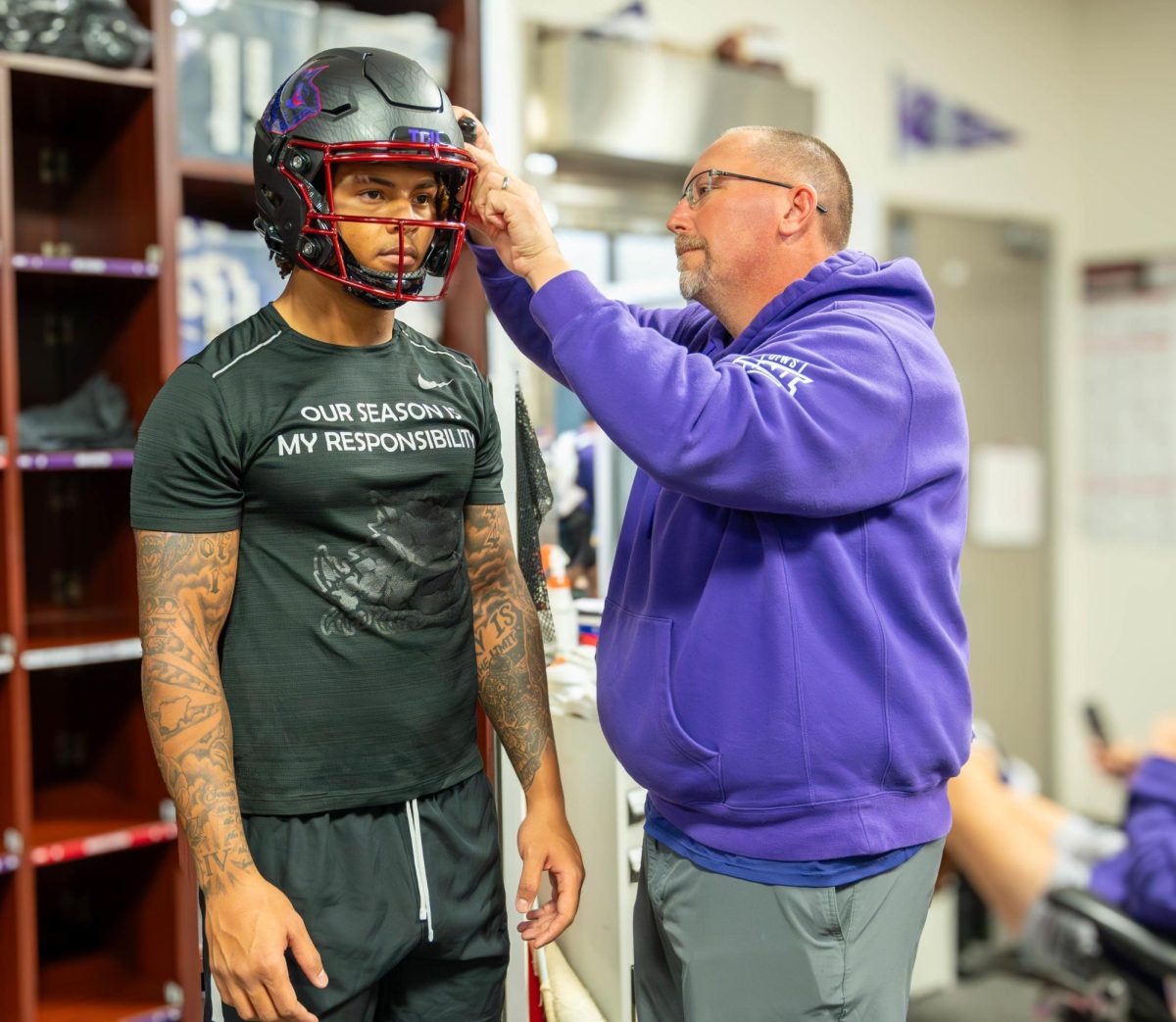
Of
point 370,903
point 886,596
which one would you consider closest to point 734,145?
point 886,596

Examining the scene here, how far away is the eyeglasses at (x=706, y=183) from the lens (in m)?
1.36

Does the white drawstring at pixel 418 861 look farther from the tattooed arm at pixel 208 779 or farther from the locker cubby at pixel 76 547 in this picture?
the locker cubby at pixel 76 547

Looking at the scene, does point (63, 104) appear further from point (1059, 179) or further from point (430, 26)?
point (1059, 179)

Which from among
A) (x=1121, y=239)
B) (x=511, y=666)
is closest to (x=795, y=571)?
(x=511, y=666)

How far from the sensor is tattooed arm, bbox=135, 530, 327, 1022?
111 cm

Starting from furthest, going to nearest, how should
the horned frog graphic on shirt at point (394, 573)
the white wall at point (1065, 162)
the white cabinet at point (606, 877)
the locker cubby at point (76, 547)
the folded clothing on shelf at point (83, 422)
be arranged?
the white wall at point (1065, 162)
the locker cubby at point (76, 547)
the folded clothing on shelf at point (83, 422)
the white cabinet at point (606, 877)
the horned frog graphic on shirt at point (394, 573)

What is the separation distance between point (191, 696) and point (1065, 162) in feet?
15.4

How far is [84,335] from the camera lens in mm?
2727

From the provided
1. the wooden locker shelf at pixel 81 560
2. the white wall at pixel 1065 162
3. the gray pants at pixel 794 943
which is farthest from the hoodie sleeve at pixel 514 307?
the white wall at pixel 1065 162

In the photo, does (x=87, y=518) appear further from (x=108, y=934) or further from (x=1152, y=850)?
(x=1152, y=850)

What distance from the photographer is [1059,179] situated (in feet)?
15.8

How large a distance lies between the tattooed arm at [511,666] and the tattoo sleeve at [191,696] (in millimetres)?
337

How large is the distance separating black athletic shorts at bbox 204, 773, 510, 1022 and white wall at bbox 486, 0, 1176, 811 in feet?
10.5

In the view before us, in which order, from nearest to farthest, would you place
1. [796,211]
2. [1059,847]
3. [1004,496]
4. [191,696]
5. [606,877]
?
[191,696] < [796,211] < [606,877] < [1059,847] < [1004,496]
